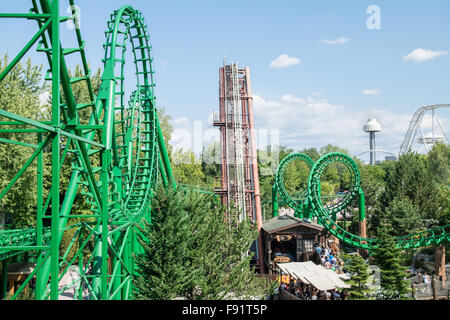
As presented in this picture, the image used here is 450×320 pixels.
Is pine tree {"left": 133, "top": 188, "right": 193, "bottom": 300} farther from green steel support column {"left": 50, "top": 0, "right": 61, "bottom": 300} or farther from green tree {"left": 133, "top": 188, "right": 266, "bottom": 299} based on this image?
green steel support column {"left": 50, "top": 0, "right": 61, "bottom": 300}

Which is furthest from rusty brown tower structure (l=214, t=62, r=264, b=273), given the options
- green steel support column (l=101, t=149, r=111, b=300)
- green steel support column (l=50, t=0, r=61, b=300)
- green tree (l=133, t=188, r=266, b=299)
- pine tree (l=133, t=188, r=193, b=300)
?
green steel support column (l=50, t=0, r=61, b=300)

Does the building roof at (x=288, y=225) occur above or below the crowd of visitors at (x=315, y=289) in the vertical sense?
above

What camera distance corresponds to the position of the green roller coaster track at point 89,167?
5.97m

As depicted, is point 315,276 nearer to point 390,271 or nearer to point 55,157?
point 390,271

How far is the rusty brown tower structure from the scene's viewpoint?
2661 cm

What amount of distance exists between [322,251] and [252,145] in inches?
329

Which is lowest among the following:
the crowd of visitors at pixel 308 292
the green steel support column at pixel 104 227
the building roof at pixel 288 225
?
the crowd of visitors at pixel 308 292

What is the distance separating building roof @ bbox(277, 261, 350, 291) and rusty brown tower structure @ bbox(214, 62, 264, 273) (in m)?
10.2

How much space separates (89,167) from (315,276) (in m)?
9.00

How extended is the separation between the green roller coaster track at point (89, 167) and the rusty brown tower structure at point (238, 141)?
850cm

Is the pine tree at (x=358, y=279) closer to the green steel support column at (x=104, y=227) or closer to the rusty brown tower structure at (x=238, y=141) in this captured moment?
the green steel support column at (x=104, y=227)

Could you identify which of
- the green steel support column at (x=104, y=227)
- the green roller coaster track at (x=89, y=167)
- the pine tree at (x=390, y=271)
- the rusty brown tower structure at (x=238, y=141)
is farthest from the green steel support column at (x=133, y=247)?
the rusty brown tower structure at (x=238, y=141)

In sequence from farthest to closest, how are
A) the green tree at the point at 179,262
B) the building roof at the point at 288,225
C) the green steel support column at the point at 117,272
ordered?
1. the building roof at the point at 288,225
2. the green steel support column at the point at 117,272
3. the green tree at the point at 179,262

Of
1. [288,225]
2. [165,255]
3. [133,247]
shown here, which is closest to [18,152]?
[133,247]
